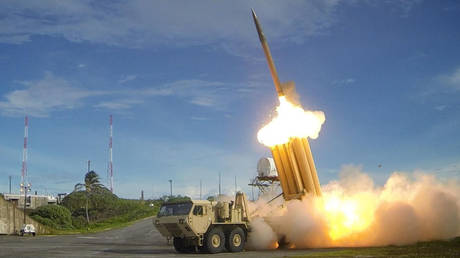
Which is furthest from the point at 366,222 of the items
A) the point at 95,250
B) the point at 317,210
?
the point at 95,250

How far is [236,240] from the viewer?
25.0m

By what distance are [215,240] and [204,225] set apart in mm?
999

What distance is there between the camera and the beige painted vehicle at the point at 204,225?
23.7 metres

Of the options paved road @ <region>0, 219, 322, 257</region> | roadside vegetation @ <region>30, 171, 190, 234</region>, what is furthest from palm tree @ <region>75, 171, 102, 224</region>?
paved road @ <region>0, 219, 322, 257</region>

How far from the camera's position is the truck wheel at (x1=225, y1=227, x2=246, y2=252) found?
24688 mm

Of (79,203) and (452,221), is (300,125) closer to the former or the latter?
(452,221)

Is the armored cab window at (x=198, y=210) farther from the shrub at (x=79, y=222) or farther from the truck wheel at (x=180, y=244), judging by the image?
the shrub at (x=79, y=222)

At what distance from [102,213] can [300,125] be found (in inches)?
2754

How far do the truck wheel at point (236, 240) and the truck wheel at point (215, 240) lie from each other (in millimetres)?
444

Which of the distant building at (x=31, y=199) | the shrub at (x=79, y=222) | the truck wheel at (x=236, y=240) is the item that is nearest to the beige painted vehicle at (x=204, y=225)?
the truck wheel at (x=236, y=240)

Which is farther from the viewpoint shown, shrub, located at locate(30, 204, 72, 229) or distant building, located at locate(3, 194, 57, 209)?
distant building, located at locate(3, 194, 57, 209)

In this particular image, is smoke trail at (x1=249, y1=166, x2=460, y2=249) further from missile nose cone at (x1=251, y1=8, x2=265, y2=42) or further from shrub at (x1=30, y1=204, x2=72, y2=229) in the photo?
shrub at (x1=30, y1=204, x2=72, y2=229)

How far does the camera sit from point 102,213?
89.7 m

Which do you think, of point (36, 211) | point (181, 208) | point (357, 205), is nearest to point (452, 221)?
point (357, 205)
